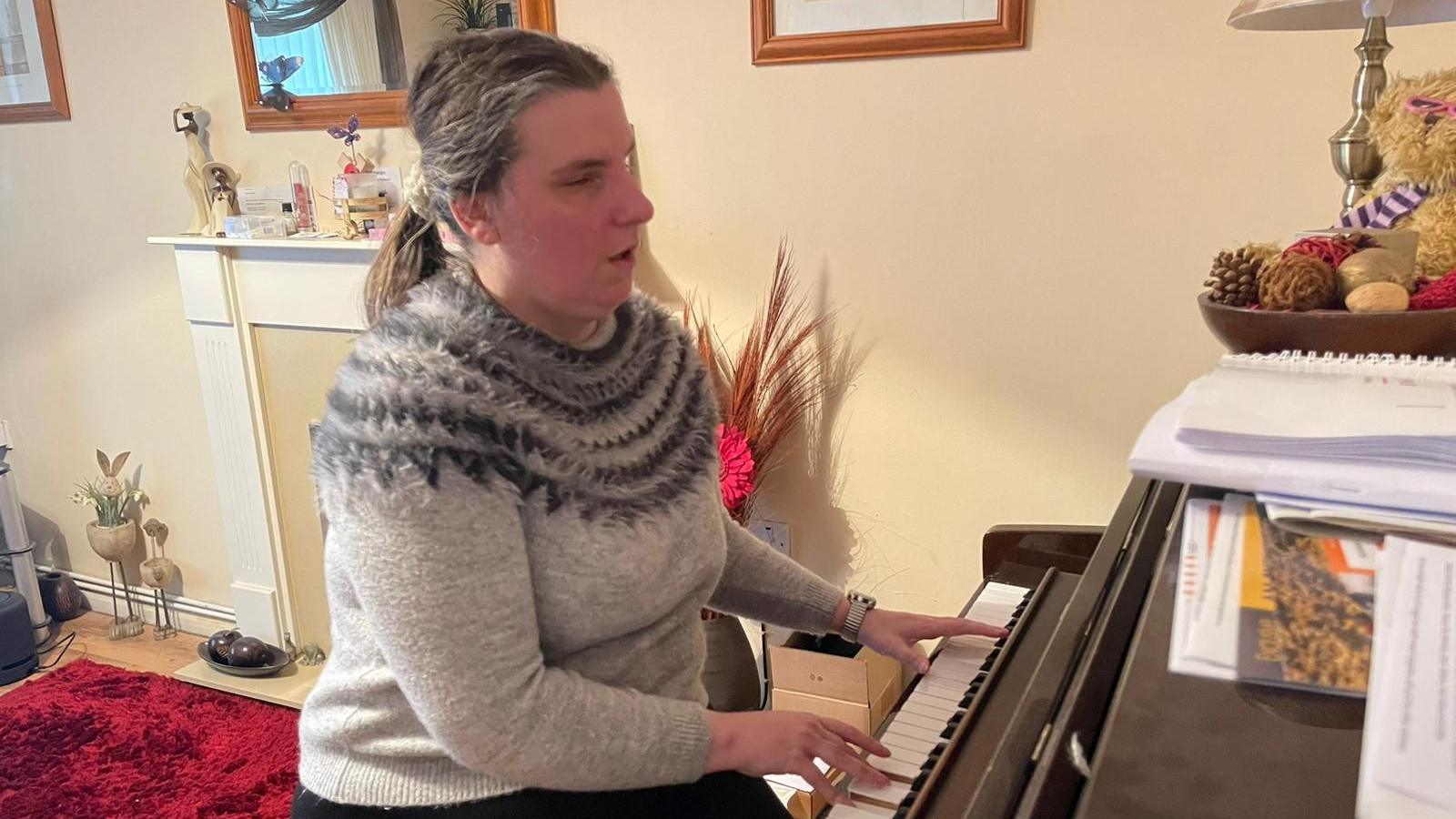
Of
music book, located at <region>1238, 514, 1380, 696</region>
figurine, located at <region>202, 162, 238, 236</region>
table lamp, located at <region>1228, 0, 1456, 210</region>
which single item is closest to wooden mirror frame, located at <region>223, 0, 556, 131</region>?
figurine, located at <region>202, 162, 238, 236</region>

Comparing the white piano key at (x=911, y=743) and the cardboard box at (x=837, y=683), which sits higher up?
the white piano key at (x=911, y=743)

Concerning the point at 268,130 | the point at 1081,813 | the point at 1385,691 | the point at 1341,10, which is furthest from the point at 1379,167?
the point at 268,130

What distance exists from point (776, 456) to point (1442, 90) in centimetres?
135

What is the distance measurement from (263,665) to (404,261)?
2.18 metres

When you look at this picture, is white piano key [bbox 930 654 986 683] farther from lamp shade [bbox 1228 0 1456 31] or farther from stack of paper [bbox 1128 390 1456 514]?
lamp shade [bbox 1228 0 1456 31]

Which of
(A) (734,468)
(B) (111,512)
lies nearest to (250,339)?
(B) (111,512)

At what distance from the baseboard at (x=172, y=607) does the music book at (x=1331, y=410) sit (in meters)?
2.96

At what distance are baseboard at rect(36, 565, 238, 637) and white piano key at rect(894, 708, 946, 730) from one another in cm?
261

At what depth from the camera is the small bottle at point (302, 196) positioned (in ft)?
8.46

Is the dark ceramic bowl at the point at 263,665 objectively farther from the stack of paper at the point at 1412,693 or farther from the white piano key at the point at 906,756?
the stack of paper at the point at 1412,693

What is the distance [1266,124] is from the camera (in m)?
1.69

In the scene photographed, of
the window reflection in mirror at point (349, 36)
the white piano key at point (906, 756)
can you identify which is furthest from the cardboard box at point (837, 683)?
the window reflection in mirror at point (349, 36)

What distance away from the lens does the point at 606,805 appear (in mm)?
1022

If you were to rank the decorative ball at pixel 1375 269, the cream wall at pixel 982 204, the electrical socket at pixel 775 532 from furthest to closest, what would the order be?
the electrical socket at pixel 775 532 < the cream wall at pixel 982 204 < the decorative ball at pixel 1375 269
